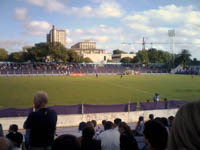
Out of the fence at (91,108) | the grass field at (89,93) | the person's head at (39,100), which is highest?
the person's head at (39,100)

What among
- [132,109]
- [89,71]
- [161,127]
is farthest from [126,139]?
[89,71]

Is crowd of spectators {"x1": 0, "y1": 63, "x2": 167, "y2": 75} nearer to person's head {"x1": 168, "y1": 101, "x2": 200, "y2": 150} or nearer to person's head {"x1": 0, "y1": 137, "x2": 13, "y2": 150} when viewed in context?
person's head {"x1": 0, "y1": 137, "x2": 13, "y2": 150}

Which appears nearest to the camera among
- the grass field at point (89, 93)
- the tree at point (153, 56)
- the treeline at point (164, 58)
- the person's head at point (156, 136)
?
the person's head at point (156, 136)

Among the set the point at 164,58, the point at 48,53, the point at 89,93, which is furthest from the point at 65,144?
the point at 164,58

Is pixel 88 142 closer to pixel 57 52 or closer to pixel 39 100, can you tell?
pixel 39 100

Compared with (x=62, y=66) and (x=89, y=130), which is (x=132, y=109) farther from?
(x=62, y=66)

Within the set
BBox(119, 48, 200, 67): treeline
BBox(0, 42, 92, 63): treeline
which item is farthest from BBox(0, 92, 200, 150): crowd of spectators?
BBox(119, 48, 200, 67): treeline

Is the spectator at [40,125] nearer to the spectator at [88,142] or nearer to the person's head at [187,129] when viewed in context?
the spectator at [88,142]

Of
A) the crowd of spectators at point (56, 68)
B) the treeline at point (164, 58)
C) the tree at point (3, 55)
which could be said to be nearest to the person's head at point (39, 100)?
the crowd of spectators at point (56, 68)

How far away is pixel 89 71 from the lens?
83250 mm

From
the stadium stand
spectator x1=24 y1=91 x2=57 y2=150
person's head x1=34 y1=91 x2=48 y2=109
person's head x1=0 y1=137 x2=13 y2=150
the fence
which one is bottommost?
the fence

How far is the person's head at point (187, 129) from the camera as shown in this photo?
1.24 meters

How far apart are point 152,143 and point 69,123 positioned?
1071cm

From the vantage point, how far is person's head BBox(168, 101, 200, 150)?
124 centimetres
